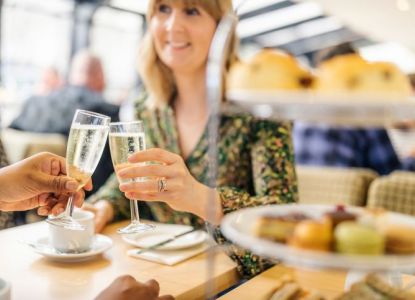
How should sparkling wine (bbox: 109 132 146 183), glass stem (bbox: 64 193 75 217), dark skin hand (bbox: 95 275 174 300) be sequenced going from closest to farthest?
1. dark skin hand (bbox: 95 275 174 300)
2. sparkling wine (bbox: 109 132 146 183)
3. glass stem (bbox: 64 193 75 217)

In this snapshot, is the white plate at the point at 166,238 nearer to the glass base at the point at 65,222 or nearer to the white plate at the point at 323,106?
the glass base at the point at 65,222

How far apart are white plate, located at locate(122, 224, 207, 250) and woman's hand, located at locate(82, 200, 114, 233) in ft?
0.51

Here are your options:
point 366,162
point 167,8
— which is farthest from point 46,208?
point 366,162

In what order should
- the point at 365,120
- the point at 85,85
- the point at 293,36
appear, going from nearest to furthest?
the point at 365,120
the point at 85,85
the point at 293,36

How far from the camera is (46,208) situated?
4.06 feet

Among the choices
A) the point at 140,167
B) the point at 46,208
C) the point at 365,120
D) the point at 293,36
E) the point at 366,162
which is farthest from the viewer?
the point at 293,36

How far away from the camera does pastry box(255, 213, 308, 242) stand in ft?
2.40

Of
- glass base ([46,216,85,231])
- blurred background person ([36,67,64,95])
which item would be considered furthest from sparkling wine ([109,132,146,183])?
blurred background person ([36,67,64,95])

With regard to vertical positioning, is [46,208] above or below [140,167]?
below

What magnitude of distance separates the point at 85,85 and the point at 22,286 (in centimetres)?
328

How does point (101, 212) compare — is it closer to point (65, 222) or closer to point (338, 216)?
point (65, 222)

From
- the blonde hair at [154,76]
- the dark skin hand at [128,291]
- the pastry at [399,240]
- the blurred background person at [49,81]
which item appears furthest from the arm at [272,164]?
the blurred background person at [49,81]

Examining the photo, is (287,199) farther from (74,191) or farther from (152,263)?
(74,191)

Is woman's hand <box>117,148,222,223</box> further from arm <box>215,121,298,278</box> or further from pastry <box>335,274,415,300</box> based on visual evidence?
pastry <box>335,274,415,300</box>
